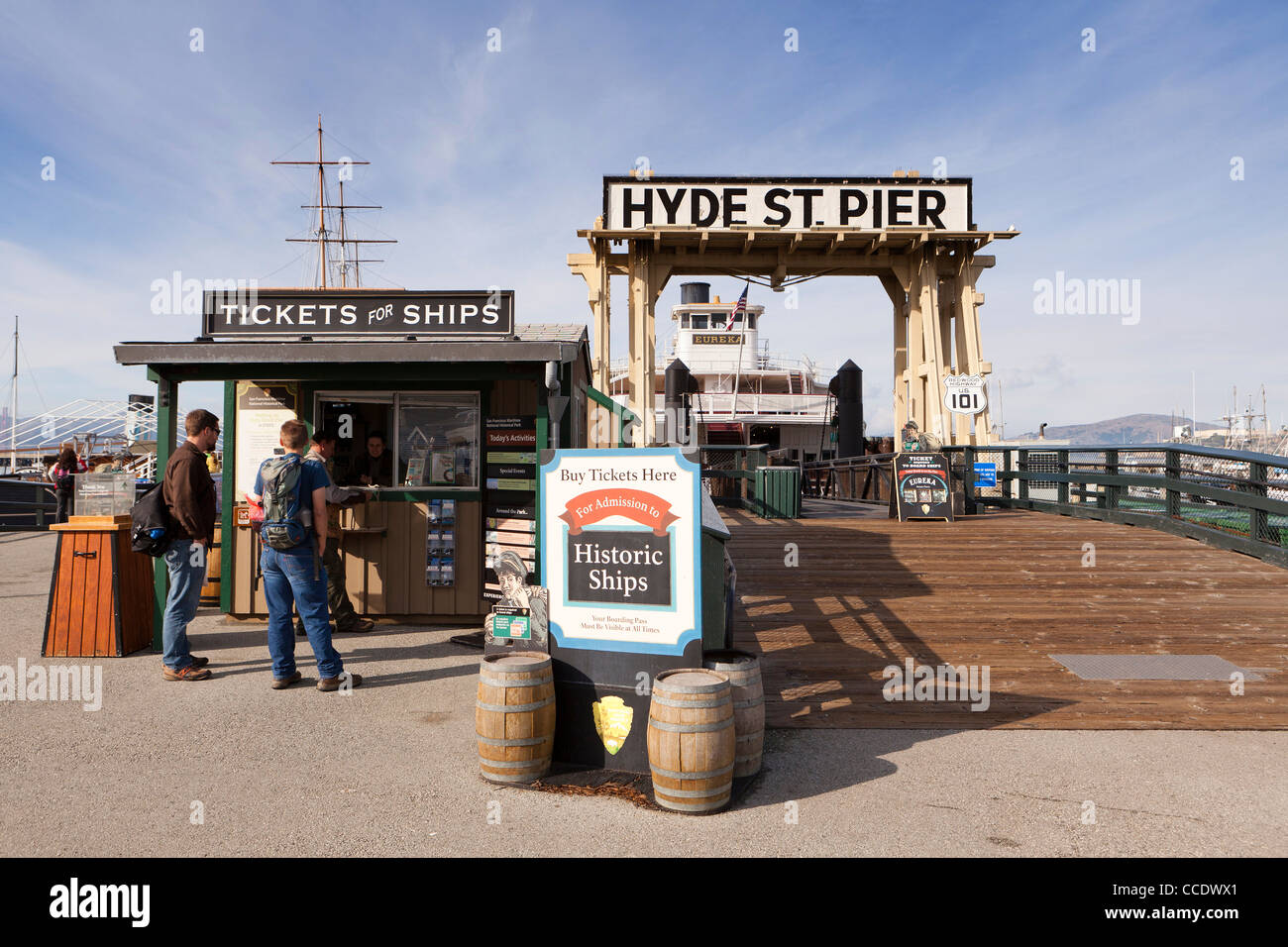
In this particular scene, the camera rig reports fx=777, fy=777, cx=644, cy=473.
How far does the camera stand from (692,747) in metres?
3.81

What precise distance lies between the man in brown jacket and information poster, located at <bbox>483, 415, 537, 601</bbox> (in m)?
2.24

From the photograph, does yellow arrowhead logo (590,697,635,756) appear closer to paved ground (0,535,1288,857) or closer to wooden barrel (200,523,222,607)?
paved ground (0,535,1288,857)

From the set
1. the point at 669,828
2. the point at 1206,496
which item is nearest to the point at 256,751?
the point at 669,828

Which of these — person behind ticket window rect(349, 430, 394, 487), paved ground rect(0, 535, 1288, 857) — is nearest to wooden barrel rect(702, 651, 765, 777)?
paved ground rect(0, 535, 1288, 857)

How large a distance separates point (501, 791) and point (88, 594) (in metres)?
4.96

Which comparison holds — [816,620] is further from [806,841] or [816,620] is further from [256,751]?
[256,751]

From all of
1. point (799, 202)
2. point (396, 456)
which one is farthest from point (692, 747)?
point (799, 202)

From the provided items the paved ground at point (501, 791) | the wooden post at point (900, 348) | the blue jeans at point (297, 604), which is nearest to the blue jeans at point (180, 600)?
the paved ground at point (501, 791)

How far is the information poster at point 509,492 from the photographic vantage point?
6.79 m

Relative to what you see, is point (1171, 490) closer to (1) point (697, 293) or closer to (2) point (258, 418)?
(2) point (258, 418)

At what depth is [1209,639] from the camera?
22.3 ft

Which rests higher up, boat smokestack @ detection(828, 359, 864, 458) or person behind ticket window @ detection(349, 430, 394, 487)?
boat smokestack @ detection(828, 359, 864, 458)

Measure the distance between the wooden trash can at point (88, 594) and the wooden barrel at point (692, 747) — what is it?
5480 mm

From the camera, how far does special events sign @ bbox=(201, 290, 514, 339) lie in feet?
22.5
